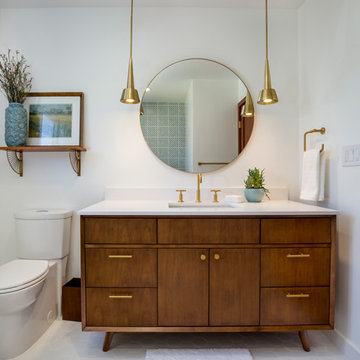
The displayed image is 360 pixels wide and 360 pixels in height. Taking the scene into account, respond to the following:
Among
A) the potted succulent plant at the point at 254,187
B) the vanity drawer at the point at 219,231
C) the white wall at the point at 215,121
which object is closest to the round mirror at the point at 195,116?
the white wall at the point at 215,121

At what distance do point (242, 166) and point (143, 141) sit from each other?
0.79 meters

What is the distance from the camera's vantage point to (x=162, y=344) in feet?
5.32

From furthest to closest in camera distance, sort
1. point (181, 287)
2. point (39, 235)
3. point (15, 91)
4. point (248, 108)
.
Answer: point (248, 108) < point (15, 91) < point (39, 235) < point (181, 287)

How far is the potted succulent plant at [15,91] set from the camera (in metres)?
1.91

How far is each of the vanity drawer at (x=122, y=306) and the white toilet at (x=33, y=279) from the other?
35 centimetres

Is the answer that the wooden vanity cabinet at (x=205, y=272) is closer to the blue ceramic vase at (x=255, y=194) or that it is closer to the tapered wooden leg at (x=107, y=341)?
the tapered wooden leg at (x=107, y=341)

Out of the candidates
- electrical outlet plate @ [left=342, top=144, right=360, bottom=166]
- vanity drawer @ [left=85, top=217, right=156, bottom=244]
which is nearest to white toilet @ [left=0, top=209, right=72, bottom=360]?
vanity drawer @ [left=85, top=217, right=156, bottom=244]

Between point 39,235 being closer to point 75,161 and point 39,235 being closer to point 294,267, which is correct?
point 75,161

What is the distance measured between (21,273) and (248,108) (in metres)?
1.87

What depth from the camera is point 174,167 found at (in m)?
2.06

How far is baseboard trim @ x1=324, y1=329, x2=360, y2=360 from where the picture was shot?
57.2 inches

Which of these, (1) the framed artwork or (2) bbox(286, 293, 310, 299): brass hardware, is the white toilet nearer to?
(1) the framed artwork

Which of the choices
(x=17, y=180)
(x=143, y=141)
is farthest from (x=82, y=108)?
(x=17, y=180)

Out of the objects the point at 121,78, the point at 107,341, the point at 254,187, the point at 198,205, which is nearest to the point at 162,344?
the point at 107,341
